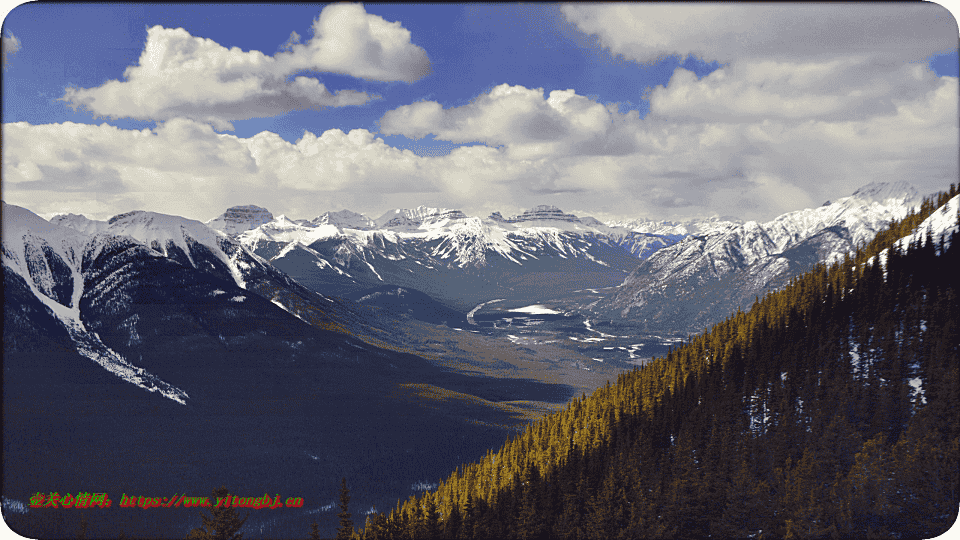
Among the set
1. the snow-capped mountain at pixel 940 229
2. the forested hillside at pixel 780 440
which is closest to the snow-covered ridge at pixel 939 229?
the snow-capped mountain at pixel 940 229

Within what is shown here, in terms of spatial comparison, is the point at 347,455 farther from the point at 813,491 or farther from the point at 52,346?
the point at 813,491

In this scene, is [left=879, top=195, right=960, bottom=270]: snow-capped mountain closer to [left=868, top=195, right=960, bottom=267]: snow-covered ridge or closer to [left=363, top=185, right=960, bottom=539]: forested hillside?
[left=868, top=195, right=960, bottom=267]: snow-covered ridge

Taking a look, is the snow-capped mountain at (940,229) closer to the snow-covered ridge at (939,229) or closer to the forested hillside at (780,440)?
the snow-covered ridge at (939,229)

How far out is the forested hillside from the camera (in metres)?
50.0

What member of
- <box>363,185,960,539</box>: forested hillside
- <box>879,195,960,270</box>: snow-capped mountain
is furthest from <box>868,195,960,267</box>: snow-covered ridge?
<box>363,185,960,539</box>: forested hillside

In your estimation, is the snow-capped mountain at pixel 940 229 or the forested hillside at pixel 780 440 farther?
the snow-capped mountain at pixel 940 229

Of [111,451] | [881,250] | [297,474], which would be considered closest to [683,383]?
[881,250]

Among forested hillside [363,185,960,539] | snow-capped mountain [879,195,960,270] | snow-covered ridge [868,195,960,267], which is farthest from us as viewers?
snow-covered ridge [868,195,960,267]

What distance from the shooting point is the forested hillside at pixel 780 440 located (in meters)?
→ 50.0

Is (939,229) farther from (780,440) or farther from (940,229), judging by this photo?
(780,440)

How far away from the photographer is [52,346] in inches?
7052

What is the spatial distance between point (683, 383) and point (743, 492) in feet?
101

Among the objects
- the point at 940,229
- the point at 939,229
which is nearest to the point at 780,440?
the point at 940,229

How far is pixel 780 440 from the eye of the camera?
209ft
